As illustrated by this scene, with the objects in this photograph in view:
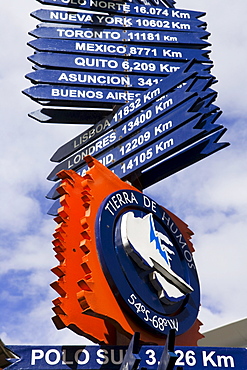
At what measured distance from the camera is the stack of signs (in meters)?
7.62

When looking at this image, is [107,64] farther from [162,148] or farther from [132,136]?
[162,148]

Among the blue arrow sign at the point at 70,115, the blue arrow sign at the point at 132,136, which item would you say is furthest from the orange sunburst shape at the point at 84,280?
the blue arrow sign at the point at 70,115

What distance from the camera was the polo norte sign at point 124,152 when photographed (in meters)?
5.96

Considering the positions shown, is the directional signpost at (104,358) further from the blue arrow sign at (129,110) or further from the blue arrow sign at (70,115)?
the blue arrow sign at (70,115)

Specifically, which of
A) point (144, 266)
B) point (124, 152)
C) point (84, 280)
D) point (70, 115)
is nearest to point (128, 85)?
point (70, 115)

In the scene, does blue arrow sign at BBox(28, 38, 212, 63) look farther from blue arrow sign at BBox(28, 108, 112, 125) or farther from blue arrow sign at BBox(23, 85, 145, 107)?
blue arrow sign at BBox(28, 108, 112, 125)

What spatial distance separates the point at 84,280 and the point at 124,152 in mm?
2582

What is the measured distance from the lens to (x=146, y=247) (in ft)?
21.6

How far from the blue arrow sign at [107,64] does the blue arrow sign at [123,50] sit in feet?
0.28

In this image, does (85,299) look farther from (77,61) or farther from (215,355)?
(77,61)

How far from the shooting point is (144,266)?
6441 millimetres

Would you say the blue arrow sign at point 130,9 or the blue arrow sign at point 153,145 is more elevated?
the blue arrow sign at point 130,9

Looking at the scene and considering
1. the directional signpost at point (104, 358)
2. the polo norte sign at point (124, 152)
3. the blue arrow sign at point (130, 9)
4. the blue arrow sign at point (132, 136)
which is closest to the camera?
the directional signpost at point (104, 358)

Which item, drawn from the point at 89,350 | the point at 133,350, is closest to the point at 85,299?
the point at 89,350
